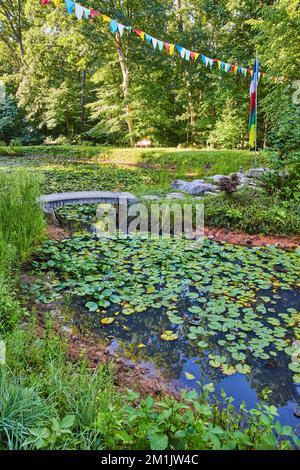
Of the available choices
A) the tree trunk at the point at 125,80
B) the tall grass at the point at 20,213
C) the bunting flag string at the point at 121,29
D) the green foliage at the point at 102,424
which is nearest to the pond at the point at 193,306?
the tall grass at the point at 20,213

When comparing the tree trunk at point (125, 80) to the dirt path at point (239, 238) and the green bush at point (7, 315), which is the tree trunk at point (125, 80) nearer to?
the dirt path at point (239, 238)

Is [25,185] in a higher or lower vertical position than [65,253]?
higher

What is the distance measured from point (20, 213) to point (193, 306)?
2.08m

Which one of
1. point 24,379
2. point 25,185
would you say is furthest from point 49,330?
point 25,185

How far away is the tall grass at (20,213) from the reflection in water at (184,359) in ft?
Answer: 3.43

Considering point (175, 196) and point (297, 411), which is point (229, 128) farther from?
point (297, 411)

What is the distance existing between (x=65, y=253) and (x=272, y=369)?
2517 millimetres

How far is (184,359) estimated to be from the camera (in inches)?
83.5

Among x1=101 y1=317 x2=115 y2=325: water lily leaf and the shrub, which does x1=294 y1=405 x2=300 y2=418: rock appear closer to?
x1=101 y1=317 x2=115 y2=325: water lily leaf

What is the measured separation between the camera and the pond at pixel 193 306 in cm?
199

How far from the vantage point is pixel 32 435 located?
1.15 m

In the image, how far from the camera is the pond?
78.3 inches

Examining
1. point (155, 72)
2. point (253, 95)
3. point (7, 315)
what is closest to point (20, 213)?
point (7, 315)

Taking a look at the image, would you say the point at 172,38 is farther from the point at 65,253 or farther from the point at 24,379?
the point at 24,379
